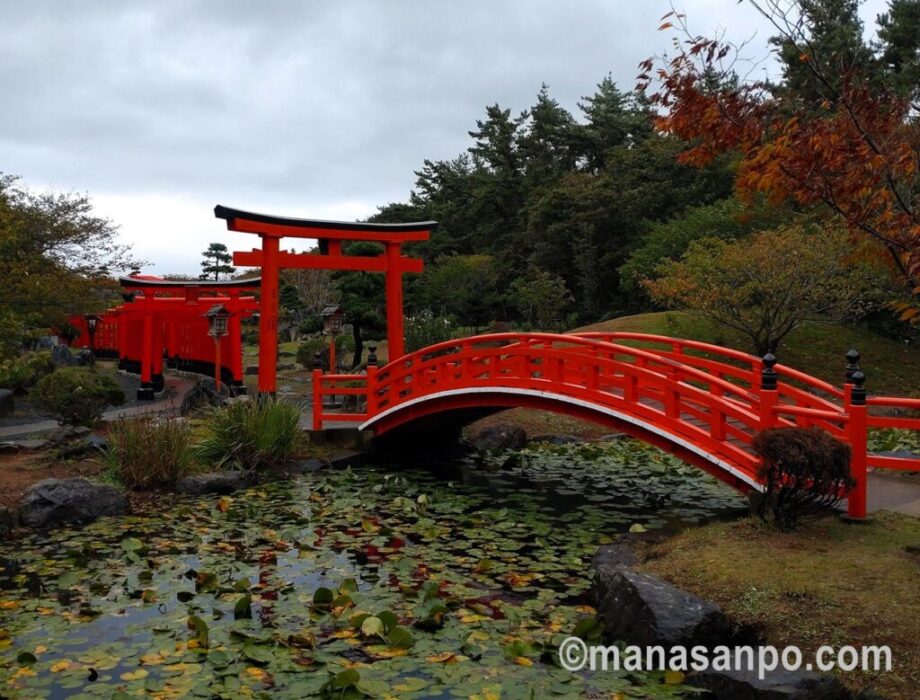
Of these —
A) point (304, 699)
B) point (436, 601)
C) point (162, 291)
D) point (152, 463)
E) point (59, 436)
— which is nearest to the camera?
point (304, 699)

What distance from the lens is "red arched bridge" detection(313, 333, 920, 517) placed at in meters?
6.73

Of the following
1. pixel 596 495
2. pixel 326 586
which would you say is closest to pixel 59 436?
pixel 326 586

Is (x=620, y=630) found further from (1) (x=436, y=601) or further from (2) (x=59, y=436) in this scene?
(2) (x=59, y=436)

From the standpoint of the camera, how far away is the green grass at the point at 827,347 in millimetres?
17875

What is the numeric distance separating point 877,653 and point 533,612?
219cm

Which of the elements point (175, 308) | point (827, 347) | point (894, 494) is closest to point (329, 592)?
point (894, 494)

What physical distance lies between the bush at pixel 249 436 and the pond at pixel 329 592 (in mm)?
750

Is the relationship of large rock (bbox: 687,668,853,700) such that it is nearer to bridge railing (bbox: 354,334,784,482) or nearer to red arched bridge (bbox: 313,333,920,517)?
red arched bridge (bbox: 313,333,920,517)

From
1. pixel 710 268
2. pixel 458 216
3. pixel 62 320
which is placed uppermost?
pixel 458 216

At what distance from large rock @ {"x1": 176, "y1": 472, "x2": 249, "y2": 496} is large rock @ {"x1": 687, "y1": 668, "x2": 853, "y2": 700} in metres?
6.76

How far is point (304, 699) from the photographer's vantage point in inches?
170

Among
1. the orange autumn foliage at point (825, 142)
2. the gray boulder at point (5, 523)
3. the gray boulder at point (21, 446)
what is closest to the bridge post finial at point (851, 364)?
the orange autumn foliage at point (825, 142)

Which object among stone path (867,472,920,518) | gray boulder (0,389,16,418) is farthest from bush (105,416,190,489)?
stone path (867,472,920,518)

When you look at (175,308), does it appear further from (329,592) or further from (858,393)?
(858,393)
